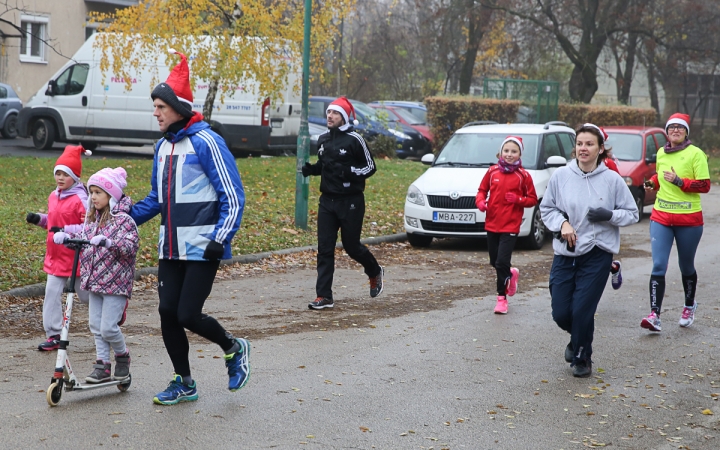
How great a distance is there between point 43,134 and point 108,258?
18136 mm

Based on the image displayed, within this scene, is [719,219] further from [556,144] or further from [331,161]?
[331,161]

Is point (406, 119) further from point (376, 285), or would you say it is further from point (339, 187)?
point (339, 187)

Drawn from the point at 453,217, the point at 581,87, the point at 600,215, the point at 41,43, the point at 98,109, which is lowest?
the point at 453,217

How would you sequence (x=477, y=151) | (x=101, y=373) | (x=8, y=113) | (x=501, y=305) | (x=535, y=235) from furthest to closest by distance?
(x=8, y=113)
(x=477, y=151)
(x=535, y=235)
(x=501, y=305)
(x=101, y=373)

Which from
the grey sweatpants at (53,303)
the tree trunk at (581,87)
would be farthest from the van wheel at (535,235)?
the tree trunk at (581,87)

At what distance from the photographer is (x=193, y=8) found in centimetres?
1705

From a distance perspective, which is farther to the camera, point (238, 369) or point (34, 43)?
point (34, 43)

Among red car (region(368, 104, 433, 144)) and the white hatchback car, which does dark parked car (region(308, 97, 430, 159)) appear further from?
the white hatchback car

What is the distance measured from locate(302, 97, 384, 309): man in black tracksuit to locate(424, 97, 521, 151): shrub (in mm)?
19375

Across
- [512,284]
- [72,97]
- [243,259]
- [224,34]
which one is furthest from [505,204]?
[72,97]

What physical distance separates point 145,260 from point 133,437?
6106mm

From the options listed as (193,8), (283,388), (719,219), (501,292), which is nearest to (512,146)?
(501,292)

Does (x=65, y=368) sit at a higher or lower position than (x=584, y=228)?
lower

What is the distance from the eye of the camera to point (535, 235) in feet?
46.8
